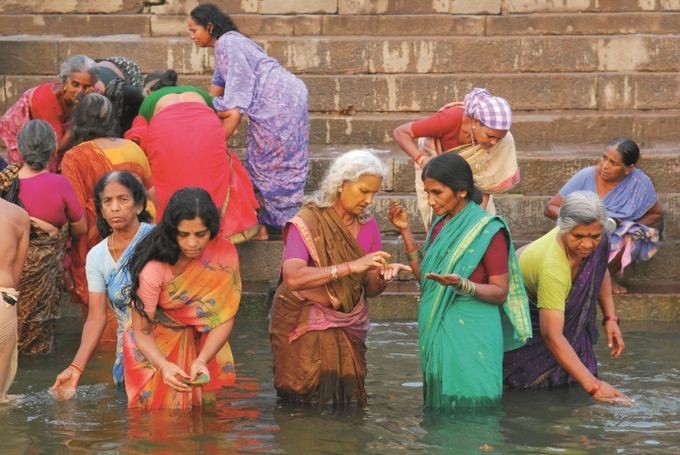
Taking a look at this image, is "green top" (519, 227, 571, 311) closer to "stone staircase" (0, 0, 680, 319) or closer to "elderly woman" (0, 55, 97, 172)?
"stone staircase" (0, 0, 680, 319)

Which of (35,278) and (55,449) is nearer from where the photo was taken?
(55,449)

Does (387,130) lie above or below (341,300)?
above

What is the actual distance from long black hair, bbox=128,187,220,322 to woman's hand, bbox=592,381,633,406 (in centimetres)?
190

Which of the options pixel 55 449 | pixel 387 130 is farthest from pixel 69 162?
pixel 387 130

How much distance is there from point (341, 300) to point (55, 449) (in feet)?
4.56

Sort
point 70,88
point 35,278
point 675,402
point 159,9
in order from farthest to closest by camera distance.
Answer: point 159,9 → point 70,88 → point 35,278 → point 675,402

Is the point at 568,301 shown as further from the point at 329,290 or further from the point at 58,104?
the point at 58,104

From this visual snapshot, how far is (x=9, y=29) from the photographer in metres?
11.7

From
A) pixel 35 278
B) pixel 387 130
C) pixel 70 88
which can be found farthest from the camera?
pixel 387 130

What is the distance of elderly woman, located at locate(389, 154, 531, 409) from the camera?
591cm

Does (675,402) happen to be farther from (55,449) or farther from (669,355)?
(55,449)

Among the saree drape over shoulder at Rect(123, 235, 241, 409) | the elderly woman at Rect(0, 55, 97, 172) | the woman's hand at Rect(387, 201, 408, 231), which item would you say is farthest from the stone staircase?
the saree drape over shoulder at Rect(123, 235, 241, 409)

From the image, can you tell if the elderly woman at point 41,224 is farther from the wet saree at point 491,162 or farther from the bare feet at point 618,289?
the bare feet at point 618,289

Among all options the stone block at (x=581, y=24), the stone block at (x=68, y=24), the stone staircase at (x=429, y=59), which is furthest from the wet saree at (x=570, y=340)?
the stone block at (x=68, y=24)
